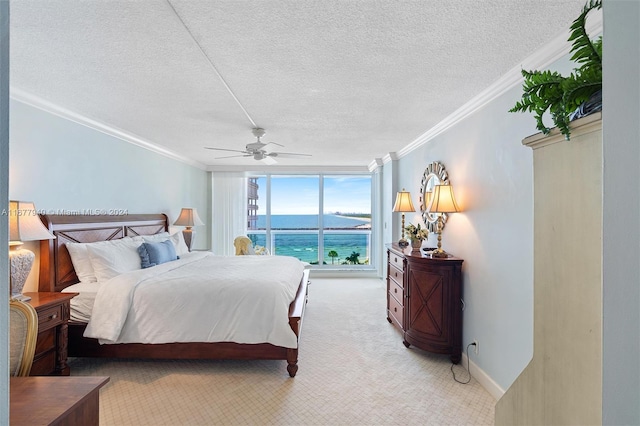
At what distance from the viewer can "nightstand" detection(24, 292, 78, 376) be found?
2424 mm

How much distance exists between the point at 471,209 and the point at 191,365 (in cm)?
302

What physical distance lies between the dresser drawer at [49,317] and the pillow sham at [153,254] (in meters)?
1.11

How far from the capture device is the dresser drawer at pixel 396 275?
3654 mm

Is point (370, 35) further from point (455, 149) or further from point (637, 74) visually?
point (455, 149)

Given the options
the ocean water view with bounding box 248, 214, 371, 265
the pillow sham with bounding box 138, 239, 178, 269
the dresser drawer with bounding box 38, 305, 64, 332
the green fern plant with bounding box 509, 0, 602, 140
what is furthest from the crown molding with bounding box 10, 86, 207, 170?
the green fern plant with bounding box 509, 0, 602, 140

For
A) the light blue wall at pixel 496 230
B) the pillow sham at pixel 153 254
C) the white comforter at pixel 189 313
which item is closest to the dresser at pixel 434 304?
the light blue wall at pixel 496 230

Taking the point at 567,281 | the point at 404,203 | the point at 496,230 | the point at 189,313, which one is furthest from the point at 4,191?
the point at 404,203

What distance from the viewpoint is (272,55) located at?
206cm

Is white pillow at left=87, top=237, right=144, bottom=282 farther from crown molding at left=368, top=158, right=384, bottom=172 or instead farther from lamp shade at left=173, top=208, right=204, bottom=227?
crown molding at left=368, top=158, right=384, bottom=172

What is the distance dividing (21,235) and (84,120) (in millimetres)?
1578

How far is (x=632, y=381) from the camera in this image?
1.56 ft

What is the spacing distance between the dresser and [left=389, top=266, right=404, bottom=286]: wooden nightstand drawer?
0.24m

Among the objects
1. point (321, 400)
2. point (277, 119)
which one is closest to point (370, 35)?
point (277, 119)

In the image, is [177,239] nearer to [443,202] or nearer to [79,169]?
[79,169]
